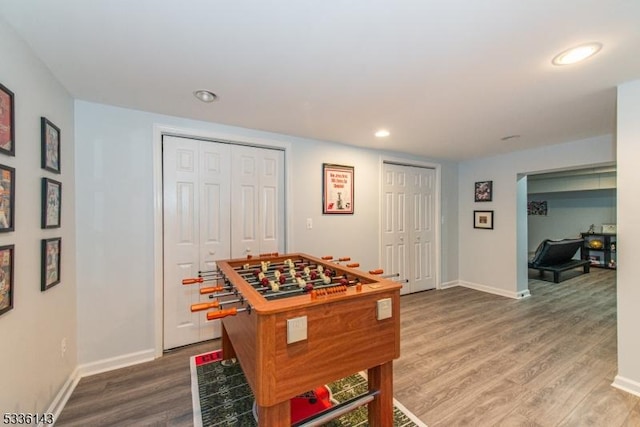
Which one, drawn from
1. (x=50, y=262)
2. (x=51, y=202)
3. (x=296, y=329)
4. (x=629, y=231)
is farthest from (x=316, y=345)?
(x=629, y=231)

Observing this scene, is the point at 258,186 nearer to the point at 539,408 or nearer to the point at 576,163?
the point at 539,408

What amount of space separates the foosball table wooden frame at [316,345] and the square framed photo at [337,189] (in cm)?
190

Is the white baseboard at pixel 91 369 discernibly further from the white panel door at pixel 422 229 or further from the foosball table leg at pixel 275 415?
the white panel door at pixel 422 229

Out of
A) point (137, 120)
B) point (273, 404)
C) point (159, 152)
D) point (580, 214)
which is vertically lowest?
point (273, 404)

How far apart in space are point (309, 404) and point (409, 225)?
311cm

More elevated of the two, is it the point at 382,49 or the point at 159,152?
the point at 382,49

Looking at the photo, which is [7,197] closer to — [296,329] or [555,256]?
[296,329]

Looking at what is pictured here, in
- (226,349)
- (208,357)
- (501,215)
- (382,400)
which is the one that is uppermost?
(501,215)

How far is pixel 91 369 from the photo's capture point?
7.18 ft

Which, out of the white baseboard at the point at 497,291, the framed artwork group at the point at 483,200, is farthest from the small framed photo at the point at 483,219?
the white baseboard at the point at 497,291

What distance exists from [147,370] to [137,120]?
2167mm

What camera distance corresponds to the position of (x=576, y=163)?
3430 millimetres

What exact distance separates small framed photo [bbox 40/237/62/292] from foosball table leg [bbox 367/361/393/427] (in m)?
2.05

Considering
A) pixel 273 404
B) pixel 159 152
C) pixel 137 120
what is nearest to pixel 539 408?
pixel 273 404
